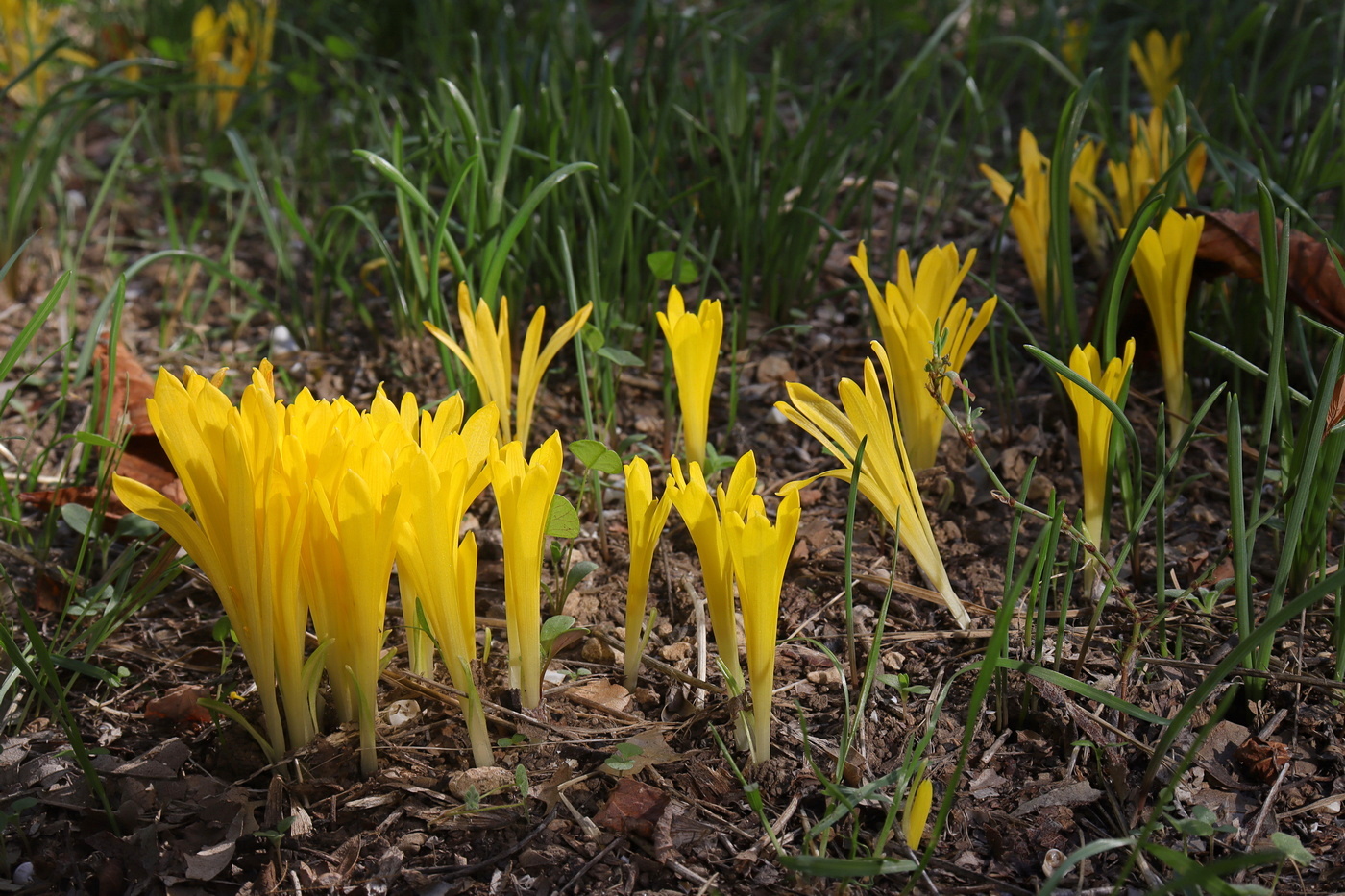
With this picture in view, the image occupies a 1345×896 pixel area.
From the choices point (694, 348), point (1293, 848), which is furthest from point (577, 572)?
point (1293, 848)

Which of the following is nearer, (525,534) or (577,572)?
(525,534)

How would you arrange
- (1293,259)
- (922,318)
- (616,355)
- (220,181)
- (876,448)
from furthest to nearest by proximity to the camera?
1. (220,181)
2. (616,355)
3. (1293,259)
4. (922,318)
5. (876,448)

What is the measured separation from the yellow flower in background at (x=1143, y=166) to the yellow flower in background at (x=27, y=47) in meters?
2.87

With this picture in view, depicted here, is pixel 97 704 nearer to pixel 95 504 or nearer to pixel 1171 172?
pixel 95 504

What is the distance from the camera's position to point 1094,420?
57.1 inches

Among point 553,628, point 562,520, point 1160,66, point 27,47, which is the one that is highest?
point 27,47

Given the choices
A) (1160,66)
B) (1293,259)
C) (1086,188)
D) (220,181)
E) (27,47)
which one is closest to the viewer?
(1293,259)

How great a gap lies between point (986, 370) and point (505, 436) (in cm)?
105

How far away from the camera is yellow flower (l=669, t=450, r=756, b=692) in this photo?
117cm

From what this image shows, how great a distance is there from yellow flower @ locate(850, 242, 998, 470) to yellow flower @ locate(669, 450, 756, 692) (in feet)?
1.46

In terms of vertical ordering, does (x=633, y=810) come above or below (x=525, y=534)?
below

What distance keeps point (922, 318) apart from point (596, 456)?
1.70ft

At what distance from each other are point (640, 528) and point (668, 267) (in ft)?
2.91

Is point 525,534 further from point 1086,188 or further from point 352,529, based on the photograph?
point 1086,188
